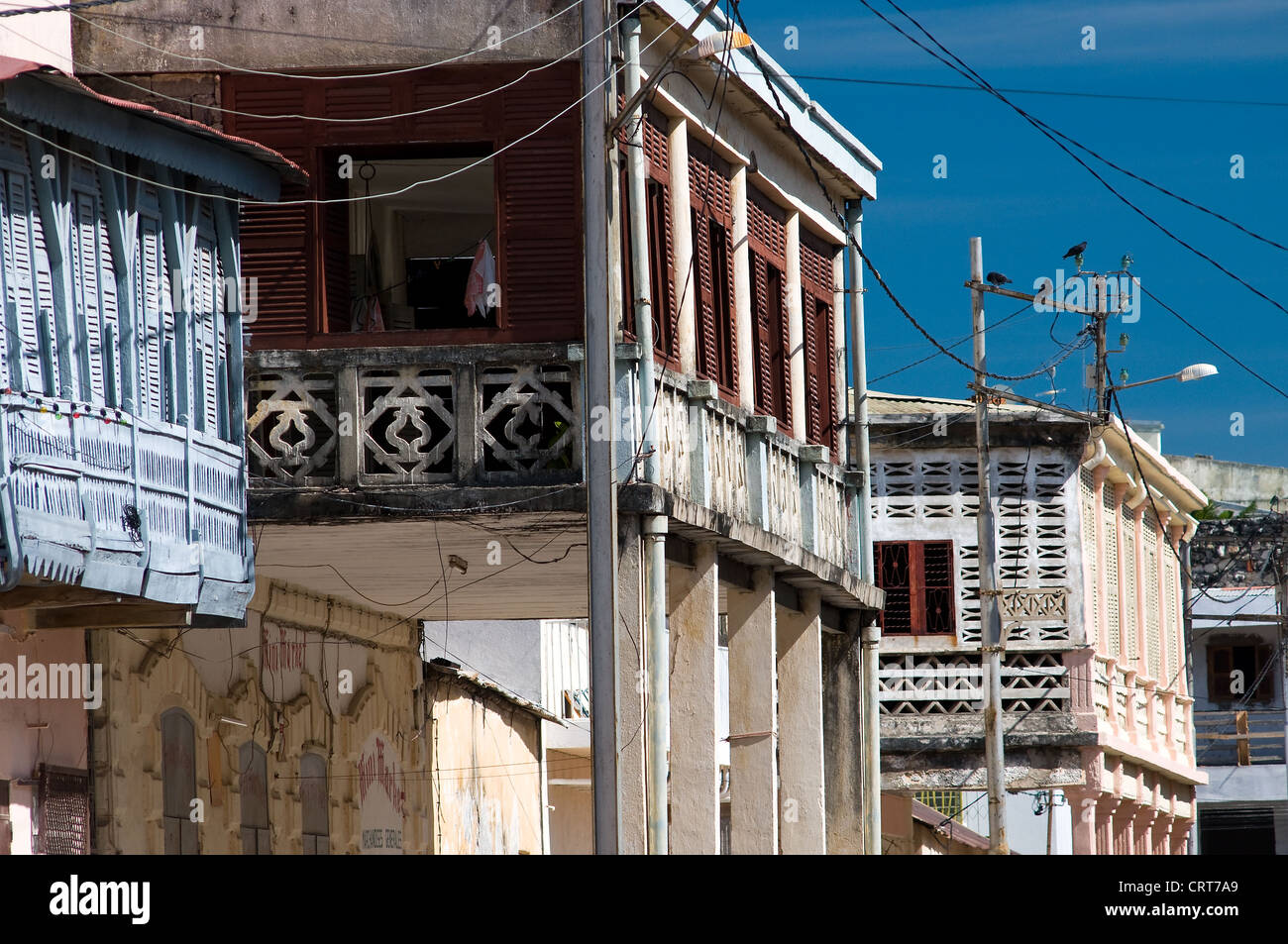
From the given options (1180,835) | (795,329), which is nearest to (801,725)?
(795,329)

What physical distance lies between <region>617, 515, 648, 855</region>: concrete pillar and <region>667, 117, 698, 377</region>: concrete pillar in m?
2.71

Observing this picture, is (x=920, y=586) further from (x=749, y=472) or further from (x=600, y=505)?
(x=600, y=505)

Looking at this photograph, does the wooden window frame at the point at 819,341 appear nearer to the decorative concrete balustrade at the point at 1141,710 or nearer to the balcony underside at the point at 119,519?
the balcony underside at the point at 119,519

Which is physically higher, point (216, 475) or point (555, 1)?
point (555, 1)

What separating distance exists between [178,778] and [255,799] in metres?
1.77

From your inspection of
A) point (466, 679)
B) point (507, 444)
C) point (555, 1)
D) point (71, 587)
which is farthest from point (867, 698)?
point (71, 587)

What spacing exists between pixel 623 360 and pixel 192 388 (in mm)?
3368

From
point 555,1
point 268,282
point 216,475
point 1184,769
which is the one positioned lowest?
point 1184,769

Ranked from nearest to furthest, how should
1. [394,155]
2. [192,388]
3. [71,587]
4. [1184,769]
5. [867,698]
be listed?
[71,587] → [192,388] → [394,155] → [867,698] → [1184,769]

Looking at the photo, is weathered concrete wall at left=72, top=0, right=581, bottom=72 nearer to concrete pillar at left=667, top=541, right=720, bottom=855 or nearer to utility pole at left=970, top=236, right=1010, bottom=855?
concrete pillar at left=667, top=541, right=720, bottom=855

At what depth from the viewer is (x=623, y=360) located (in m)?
18.8

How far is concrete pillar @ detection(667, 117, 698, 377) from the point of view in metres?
20.7

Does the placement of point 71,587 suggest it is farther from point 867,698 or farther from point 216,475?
point 867,698

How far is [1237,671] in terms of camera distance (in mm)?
55969
